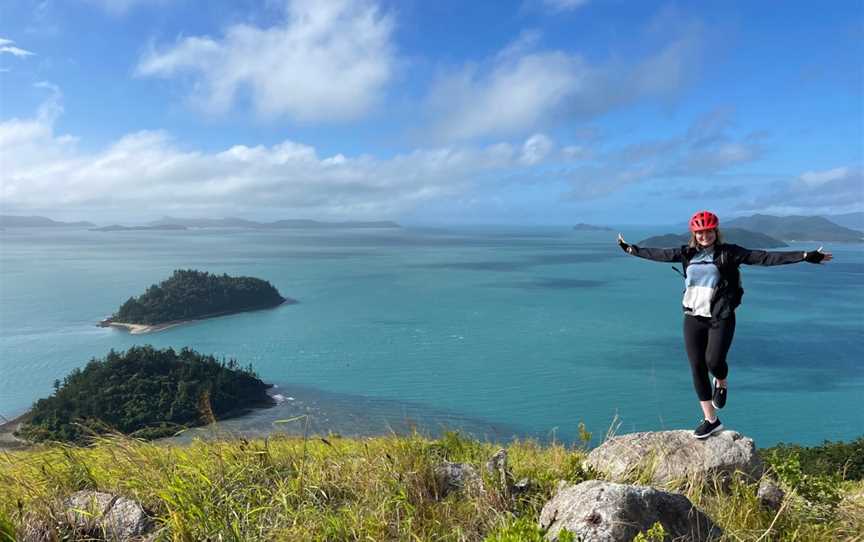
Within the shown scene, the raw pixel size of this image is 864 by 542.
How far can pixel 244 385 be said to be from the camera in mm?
51062

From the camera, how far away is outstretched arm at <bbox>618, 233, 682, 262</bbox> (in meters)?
5.52

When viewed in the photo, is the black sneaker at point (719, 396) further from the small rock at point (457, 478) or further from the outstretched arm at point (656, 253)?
the small rock at point (457, 478)

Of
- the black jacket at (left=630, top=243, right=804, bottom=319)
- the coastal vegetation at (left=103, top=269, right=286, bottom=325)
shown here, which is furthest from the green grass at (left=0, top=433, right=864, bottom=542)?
the coastal vegetation at (left=103, top=269, right=286, bottom=325)

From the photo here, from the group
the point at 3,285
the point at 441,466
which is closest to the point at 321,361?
the point at 441,466

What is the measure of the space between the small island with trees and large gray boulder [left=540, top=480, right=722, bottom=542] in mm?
87063

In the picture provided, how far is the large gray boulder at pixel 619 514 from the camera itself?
301 centimetres

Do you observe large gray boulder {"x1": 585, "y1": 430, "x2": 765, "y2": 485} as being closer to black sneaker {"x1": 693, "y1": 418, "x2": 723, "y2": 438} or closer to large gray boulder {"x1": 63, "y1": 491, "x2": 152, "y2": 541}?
black sneaker {"x1": 693, "y1": 418, "x2": 723, "y2": 438}

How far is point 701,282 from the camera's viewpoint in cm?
535

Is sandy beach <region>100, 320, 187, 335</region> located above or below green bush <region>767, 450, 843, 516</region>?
below

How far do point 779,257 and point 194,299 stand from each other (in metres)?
93.4

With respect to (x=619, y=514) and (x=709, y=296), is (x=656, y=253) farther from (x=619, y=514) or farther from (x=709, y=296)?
(x=619, y=514)

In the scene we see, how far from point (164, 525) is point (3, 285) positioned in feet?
452

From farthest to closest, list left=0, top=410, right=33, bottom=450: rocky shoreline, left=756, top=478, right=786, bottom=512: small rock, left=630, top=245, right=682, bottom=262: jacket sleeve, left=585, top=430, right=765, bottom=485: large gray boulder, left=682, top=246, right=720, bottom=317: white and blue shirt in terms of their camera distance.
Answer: left=0, top=410, right=33, bottom=450: rocky shoreline
left=630, top=245, right=682, bottom=262: jacket sleeve
left=682, top=246, right=720, bottom=317: white and blue shirt
left=585, top=430, right=765, bottom=485: large gray boulder
left=756, top=478, right=786, bottom=512: small rock

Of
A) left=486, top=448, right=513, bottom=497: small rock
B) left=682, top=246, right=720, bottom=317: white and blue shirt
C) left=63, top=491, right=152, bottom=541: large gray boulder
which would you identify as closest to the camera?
left=63, top=491, right=152, bottom=541: large gray boulder
